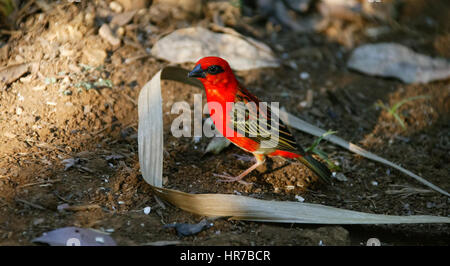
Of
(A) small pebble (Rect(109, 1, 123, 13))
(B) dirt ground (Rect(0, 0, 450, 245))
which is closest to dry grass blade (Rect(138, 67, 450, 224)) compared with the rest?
(B) dirt ground (Rect(0, 0, 450, 245))

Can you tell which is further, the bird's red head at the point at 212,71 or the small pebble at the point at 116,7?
the small pebble at the point at 116,7

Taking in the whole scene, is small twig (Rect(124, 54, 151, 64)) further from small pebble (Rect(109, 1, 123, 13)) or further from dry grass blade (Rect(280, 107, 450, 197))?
dry grass blade (Rect(280, 107, 450, 197))

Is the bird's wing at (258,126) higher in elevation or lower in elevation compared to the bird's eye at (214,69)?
lower

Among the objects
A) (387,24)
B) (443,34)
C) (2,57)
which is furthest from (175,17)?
(443,34)

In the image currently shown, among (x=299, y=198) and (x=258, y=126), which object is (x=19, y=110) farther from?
(x=299, y=198)

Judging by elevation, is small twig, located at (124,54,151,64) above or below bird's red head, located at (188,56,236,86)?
above

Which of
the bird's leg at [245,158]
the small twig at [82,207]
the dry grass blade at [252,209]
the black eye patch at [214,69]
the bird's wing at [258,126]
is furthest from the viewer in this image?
the bird's leg at [245,158]

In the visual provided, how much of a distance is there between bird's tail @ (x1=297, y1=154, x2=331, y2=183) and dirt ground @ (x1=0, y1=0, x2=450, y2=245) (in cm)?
13

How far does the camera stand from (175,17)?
5.61 meters

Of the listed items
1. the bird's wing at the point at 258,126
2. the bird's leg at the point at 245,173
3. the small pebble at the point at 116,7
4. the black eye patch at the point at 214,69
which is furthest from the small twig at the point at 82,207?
the small pebble at the point at 116,7

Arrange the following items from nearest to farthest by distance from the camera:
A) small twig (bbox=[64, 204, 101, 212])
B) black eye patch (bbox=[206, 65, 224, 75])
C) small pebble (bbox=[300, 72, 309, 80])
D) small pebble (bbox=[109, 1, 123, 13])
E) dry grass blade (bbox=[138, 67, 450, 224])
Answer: small twig (bbox=[64, 204, 101, 212]), dry grass blade (bbox=[138, 67, 450, 224]), black eye patch (bbox=[206, 65, 224, 75]), small pebble (bbox=[109, 1, 123, 13]), small pebble (bbox=[300, 72, 309, 80])

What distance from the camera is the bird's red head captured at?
391 cm

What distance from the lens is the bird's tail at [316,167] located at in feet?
13.4

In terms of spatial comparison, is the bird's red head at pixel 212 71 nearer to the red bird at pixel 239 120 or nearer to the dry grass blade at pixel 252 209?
the red bird at pixel 239 120
